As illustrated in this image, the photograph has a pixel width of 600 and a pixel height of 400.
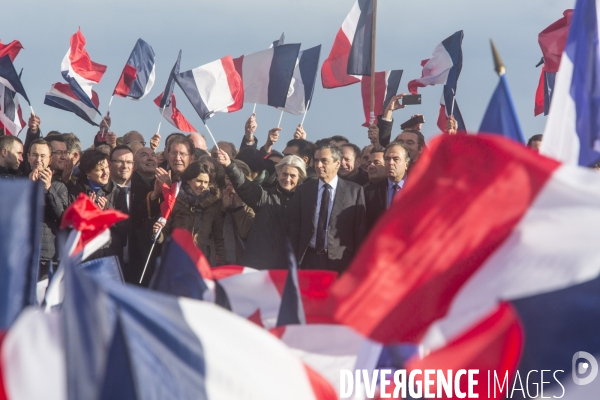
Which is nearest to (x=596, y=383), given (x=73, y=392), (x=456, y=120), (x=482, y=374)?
(x=482, y=374)

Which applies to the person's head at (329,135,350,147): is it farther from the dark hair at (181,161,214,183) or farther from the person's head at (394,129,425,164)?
the dark hair at (181,161,214,183)

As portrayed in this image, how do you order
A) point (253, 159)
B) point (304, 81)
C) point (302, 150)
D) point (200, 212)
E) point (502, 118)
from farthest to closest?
1. point (304, 81)
2. point (302, 150)
3. point (253, 159)
4. point (200, 212)
5. point (502, 118)

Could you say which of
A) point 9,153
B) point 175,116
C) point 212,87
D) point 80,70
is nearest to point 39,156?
point 9,153

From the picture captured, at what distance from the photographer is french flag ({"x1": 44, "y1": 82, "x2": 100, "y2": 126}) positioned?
1397 centimetres

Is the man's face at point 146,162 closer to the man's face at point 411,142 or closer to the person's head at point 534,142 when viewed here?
the man's face at point 411,142

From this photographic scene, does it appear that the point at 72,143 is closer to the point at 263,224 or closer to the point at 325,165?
the point at 263,224

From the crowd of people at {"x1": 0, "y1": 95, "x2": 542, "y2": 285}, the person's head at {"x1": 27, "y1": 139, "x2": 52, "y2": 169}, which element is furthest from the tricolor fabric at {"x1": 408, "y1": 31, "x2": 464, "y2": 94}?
the person's head at {"x1": 27, "y1": 139, "x2": 52, "y2": 169}

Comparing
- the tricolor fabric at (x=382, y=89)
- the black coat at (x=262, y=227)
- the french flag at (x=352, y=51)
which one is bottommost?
the black coat at (x=262, y=227)

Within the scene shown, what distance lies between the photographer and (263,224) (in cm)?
845

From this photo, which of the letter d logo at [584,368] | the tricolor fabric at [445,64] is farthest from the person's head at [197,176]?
the letter d logo at [584,368]

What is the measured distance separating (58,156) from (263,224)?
212 cm

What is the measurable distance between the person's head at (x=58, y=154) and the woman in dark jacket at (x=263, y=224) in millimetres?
1560

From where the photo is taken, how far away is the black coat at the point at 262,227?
27.4 feet

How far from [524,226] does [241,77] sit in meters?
8.98
